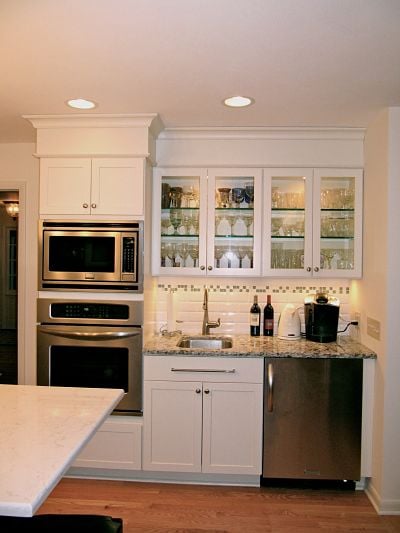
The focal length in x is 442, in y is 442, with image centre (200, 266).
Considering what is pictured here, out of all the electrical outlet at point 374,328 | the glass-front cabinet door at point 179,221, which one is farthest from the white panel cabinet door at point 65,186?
the electrical outlet at point 374,328

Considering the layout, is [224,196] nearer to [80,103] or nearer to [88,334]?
[80,103]

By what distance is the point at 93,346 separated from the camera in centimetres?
300

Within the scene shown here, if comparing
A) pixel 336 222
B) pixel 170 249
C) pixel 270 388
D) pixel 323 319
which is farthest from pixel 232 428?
pixel 336 222

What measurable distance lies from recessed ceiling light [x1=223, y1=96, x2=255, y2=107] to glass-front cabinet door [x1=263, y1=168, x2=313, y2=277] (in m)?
0.68

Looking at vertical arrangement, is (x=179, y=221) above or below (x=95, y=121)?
below

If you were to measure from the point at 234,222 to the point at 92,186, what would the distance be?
3.53ft

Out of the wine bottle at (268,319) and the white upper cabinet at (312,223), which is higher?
the white upper cabinet at (312,223)

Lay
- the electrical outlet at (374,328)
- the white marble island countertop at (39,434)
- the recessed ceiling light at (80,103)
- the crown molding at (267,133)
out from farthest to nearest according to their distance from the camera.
→ the crown molding at (267,133) → the electrical outlet at (374,328) → the recessed ceiling light at (80,103) → the white marble island countertop at (39,434)

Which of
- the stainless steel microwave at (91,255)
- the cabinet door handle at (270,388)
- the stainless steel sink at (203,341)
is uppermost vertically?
the stainless steel microwave at (91,255)

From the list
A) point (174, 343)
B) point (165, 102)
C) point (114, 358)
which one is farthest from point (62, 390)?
point (165, 102)

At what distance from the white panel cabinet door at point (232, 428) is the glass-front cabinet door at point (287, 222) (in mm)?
912

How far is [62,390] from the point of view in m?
1.92

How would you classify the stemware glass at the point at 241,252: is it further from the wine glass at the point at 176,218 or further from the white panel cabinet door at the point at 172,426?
the white panel cabinet door at the point at 172,426

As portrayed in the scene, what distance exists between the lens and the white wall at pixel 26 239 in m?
3.66
